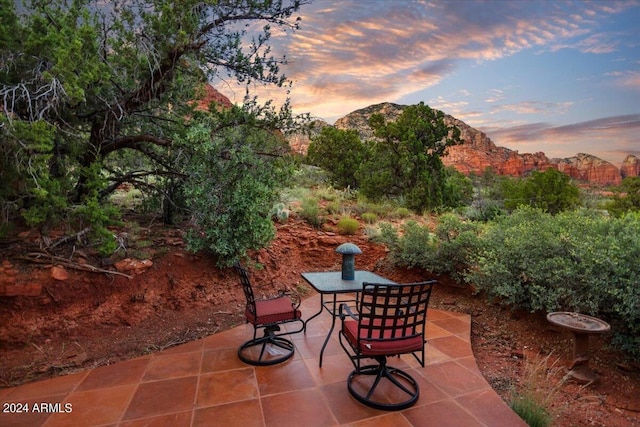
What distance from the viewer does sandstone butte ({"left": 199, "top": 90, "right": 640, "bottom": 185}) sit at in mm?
17303

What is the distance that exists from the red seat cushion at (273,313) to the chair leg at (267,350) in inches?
8.0

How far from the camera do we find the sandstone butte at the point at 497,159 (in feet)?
56.8

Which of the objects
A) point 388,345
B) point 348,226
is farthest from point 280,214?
point 388,345

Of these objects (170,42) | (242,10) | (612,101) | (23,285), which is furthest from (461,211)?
(23,285)

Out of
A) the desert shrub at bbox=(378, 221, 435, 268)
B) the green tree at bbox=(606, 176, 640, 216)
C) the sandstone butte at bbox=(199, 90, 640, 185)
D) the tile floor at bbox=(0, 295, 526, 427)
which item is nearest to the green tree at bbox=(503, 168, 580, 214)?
the green tree at bbox=(606, 176, 640, 216)

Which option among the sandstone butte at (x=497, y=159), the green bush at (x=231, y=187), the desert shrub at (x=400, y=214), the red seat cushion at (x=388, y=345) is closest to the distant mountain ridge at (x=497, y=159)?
the sandstone butte at (x=497, y=159)

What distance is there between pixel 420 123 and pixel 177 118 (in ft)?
25.1

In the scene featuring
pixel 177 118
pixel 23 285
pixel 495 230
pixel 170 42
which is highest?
pixel 170 42

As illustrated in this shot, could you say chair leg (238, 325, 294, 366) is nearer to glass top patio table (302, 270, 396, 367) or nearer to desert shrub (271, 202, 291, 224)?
glass top patio table (302, 270, 396, 367)

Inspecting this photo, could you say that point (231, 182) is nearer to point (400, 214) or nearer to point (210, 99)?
point (210, 99)

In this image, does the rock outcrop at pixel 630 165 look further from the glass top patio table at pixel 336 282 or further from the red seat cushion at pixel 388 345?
the red seat cushion at pixel 388 345

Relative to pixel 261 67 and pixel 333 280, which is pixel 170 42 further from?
pixel 333 280

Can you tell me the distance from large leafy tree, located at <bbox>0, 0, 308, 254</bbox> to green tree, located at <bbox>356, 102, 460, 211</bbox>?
6244mm

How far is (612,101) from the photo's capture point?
7469mm
